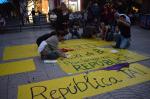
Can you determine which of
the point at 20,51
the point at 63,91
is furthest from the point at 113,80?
the point at 20,51

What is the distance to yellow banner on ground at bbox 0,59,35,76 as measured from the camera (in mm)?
6956

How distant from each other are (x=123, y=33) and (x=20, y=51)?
13.7ft

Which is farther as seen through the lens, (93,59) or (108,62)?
(93,59)

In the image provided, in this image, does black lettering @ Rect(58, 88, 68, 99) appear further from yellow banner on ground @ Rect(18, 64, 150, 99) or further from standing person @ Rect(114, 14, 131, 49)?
standing person @ Rect(114, 14, 131, 49)

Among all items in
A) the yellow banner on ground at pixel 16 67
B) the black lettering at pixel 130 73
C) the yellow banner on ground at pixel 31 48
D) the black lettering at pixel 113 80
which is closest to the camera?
the black lettering at pixel 113 80

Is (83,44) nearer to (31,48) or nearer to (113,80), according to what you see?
(31,48)

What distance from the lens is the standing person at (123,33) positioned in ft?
30.8

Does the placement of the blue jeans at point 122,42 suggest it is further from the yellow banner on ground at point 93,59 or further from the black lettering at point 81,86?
the black lettering at point 81,86

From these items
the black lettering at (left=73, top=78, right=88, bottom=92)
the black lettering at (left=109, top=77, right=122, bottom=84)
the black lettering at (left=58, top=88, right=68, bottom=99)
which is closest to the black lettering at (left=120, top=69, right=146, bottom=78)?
the black lettering at (left=109, top=77, right=122, bottom=84)

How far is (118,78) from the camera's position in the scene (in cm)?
603

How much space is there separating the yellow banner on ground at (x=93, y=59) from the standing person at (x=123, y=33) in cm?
51

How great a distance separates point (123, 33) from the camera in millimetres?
9516

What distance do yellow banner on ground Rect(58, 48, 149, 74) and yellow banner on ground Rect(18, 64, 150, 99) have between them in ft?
1.90

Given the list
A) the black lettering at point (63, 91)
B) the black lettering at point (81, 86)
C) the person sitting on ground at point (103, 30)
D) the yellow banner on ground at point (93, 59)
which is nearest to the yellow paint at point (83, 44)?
the person sitting on ground at point (103, 30)
